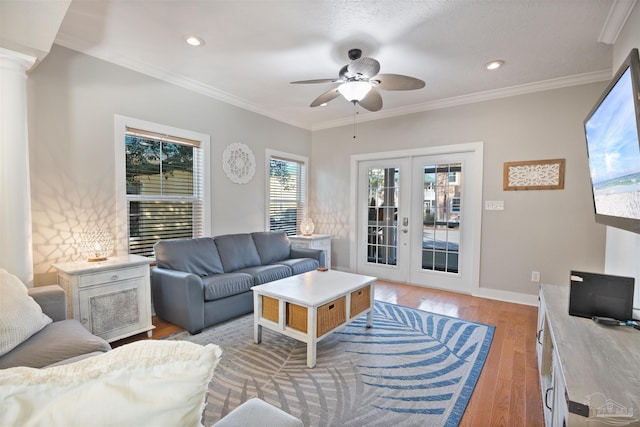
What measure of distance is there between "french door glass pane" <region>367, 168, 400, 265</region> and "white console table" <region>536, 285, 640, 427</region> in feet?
9.66

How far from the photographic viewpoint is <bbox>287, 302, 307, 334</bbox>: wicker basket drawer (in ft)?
7.54

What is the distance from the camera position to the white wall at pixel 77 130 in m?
2.53

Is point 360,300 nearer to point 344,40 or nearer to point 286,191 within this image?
point 344,40

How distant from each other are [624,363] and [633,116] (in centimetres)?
110

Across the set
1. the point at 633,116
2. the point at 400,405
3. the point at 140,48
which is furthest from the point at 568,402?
the point at 140,48

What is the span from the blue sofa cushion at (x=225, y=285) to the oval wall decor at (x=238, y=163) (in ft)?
5.01

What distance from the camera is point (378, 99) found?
9.57ft

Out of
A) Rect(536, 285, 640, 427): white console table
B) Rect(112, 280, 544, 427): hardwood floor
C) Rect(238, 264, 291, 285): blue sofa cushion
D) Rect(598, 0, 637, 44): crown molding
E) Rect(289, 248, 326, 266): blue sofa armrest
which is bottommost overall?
Rect(112, 280, 544, 427): hardwood floor

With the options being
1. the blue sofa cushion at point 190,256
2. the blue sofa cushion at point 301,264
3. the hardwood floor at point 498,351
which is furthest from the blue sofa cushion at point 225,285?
the blue sofa cushion at point 301,264

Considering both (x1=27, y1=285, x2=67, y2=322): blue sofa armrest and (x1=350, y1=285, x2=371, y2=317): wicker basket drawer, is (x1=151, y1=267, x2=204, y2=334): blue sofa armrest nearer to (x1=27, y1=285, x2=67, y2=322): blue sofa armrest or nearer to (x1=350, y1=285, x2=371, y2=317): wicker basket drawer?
(x1=27, y1=285, x2=67, y2=322): blue sofa armrest

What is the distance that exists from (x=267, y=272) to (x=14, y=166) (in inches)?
88.6

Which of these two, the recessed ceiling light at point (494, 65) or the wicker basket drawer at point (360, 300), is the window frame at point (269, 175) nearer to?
the wicker basket drawer at point (360, 300)

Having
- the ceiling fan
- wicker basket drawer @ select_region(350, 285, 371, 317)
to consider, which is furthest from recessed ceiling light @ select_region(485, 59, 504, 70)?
wicker basket drawer @ select_region(350, 285, 371, 317)

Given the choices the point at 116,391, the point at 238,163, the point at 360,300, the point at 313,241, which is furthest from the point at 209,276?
the point at 116,391
